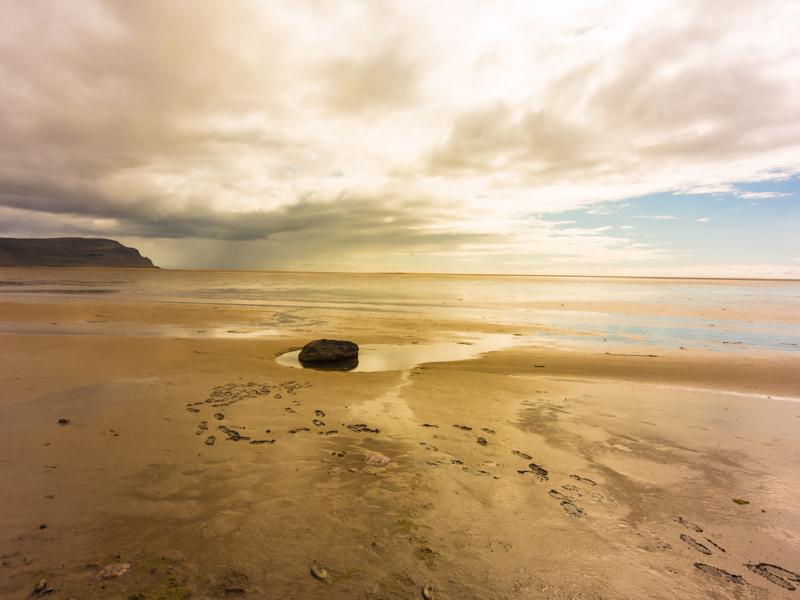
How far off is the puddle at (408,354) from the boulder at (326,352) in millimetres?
265

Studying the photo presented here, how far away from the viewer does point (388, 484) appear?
5914 millimetres

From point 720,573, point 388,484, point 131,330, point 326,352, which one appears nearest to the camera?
point 720,573

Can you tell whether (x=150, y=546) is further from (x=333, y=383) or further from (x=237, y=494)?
(x=333, y=383)

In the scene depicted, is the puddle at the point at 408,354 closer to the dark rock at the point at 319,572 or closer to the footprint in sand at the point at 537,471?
the footprint in sand at the point at 537,471

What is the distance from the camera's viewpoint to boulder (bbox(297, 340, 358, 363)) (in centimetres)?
1427

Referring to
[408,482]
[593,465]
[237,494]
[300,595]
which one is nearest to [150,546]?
[237,494]

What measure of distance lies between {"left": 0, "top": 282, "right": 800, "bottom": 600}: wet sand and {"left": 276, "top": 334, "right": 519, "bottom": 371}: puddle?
1.41 m

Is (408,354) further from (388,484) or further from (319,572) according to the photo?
(319,572)

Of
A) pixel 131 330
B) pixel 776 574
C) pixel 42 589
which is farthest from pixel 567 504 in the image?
pixel 131 330

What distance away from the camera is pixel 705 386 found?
498 inches

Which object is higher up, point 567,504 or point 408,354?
point 567,504

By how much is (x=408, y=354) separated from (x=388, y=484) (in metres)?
10.9

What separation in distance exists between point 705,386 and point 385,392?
10.1m

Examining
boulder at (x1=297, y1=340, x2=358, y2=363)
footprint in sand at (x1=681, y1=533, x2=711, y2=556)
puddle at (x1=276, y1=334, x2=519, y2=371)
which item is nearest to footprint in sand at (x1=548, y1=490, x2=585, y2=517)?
footprint in sand at (x1=681, y1=533, x2=711, y2=556)
